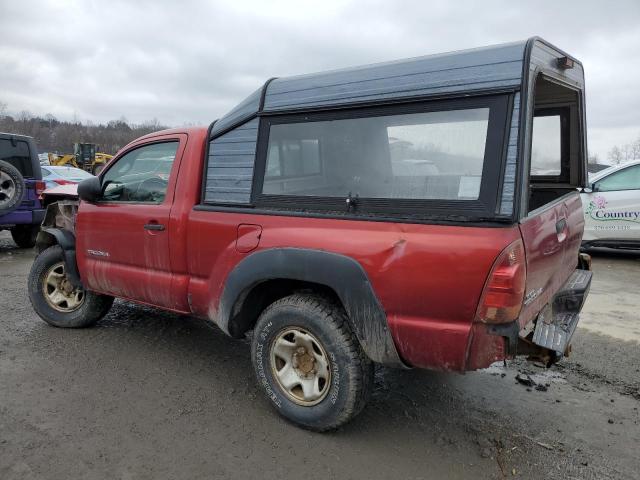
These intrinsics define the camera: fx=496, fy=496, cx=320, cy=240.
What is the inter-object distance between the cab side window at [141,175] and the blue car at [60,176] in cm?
832

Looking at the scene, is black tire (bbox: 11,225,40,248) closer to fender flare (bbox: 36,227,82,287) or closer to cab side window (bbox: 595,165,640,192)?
fender flare (bbox: 36,227,82,287)

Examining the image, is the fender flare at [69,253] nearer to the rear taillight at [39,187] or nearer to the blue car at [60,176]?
the rear taillight at [39,187]

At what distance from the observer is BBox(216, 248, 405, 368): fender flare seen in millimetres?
2564

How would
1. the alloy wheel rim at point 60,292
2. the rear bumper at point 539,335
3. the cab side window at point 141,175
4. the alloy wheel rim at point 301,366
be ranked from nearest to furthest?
the rear bumper at point 539,335 → the alloy wheel rim at point 301,366 → the cab side window at point 141,175 → the alloy wheel rim at point 60,292

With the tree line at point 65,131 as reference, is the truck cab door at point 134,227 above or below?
below

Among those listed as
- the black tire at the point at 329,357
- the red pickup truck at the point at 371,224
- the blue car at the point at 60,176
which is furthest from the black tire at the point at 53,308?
the blue car at the point at 60,176

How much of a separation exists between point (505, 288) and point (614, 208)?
700cm

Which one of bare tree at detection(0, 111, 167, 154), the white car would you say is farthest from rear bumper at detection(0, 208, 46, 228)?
bare tree at detection(0, 111, 167, 154)

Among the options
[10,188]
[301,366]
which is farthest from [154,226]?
[10,188]

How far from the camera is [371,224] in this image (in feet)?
8.54

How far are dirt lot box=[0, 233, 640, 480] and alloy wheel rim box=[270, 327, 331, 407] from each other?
24 centimetres

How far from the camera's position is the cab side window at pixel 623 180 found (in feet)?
26.3

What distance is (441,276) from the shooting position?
92.8 inches

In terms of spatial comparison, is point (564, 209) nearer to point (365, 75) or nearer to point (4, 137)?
point (365, 75)
